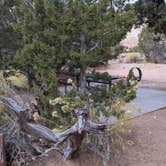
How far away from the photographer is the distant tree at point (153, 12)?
8598 millimetres

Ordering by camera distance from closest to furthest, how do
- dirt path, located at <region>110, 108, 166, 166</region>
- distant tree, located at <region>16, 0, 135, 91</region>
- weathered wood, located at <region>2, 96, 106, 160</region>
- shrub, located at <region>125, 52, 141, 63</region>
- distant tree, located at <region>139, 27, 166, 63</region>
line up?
weathered wood, located at <region>2, 96, 106, 160</region>
dirt path, located at <region>110, 108, 166, 166</region>
distant tree, located at <region>16, 0, 135, 91</region>
distant tree, located at <region>139, 27, 166, 63</region>
shrub, located at <region>125, 52, 141, 63</region>

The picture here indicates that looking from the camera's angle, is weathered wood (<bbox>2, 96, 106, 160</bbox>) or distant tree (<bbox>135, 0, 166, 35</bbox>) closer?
weathered wood (<bbox>2, 96, 106, 160</bbox>)

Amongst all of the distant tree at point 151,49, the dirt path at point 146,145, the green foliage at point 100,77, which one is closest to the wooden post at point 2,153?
the dirt path at point 146,145

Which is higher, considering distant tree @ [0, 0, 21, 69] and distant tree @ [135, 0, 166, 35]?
distant tree @ [135, 0, 166, 35]

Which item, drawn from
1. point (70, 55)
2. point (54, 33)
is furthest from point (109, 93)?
point (54, 33)

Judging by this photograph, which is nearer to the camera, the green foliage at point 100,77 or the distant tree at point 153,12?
the green foliage at point 100,77

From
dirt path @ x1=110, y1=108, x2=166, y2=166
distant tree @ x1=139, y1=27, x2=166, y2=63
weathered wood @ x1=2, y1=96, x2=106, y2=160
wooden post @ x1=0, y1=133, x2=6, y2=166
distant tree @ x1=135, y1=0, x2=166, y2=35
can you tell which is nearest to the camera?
weathered wood @ x1=2, y1=96, x2=106, y2=160

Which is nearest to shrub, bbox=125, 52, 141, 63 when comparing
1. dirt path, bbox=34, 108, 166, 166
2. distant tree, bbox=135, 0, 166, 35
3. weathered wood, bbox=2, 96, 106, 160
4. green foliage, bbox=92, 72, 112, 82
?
distant tree, bbox=135, 0, 166, 35

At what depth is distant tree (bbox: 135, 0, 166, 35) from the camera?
860 centimetres

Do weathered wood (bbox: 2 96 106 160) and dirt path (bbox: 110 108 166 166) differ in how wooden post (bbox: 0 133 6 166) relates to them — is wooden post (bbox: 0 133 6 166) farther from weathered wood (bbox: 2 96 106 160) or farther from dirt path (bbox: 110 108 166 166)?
dirt path (bbox: 110 108 166 166)

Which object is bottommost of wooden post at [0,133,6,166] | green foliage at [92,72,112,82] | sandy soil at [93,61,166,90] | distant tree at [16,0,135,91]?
sandy soil at [93,61,166,90]

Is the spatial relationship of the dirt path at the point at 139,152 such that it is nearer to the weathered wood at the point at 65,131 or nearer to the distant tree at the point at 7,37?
the weathered wood at the point at 65,131

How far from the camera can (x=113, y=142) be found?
207 inches

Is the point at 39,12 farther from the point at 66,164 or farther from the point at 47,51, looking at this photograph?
the point at 66,164
